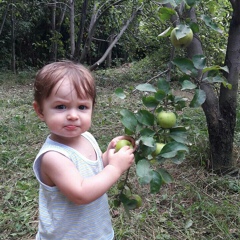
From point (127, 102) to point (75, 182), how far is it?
11.5 feet

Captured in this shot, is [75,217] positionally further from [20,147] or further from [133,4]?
[133,4]

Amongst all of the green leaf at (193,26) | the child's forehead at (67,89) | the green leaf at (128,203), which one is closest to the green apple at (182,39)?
the green leaf at (193,26)

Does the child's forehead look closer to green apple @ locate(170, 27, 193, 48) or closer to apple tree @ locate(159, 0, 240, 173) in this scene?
green apple @ locate(170, 27, 193, 48)

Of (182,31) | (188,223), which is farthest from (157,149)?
(188,223)

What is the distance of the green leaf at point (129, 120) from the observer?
36.5 inches

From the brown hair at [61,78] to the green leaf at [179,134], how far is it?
0.26 meters

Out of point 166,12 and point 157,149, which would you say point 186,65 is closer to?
point 166,12

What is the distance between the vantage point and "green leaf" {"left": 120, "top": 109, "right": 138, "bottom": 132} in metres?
0.93

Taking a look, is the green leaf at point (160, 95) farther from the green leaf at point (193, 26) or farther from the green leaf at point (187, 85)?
the green leaf at point (193, 26)

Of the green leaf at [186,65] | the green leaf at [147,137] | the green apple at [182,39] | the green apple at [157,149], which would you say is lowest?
the green apple at [157,149]

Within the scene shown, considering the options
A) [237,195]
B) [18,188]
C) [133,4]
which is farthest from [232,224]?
[133,4]

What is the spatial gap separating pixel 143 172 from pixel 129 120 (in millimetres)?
165

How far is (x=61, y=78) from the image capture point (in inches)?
36.3

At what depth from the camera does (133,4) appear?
217 inches
